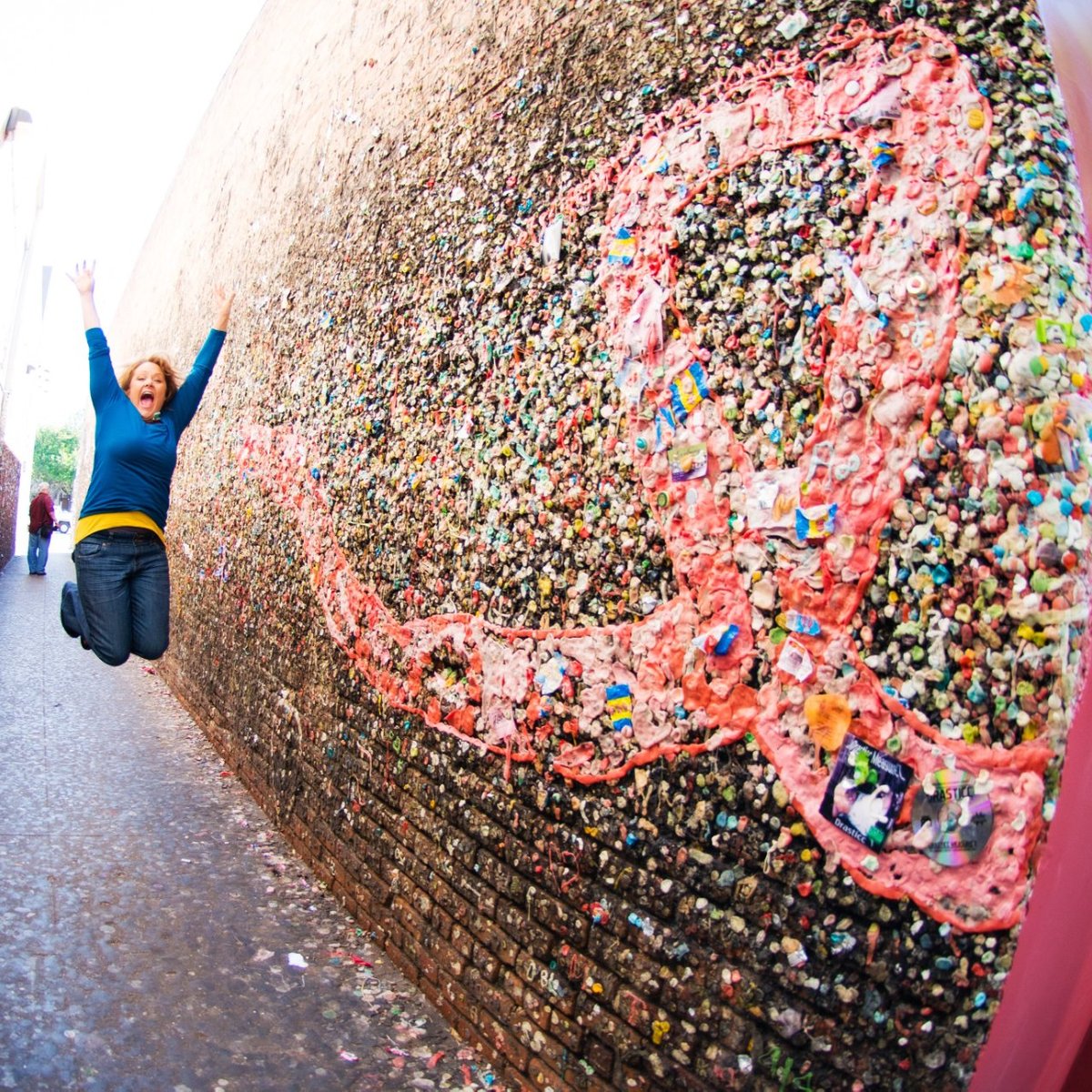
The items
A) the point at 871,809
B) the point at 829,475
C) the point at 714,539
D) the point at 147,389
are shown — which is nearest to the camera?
the point at 871,809

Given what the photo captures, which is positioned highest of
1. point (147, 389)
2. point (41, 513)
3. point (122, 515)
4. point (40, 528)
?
point (147, 389)

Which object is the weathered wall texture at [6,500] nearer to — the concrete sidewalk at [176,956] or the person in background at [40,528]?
the person in background at [40,528]

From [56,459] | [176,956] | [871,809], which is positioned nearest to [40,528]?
[176,956]

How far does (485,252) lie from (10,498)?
64.9ft

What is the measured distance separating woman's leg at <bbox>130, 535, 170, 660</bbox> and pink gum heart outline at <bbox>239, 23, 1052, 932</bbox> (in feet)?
7.45

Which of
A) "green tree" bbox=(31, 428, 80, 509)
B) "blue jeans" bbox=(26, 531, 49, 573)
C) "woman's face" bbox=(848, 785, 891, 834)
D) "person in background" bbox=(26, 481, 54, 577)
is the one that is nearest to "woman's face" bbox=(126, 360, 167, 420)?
"woman's face" bbox=(848, 785, 891, 834)

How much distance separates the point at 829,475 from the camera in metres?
1.72

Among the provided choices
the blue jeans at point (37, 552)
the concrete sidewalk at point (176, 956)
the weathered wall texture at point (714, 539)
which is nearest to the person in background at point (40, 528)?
the blue jeans at point (37, 552)

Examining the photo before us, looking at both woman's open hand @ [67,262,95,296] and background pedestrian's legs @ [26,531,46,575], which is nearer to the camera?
woman's open hand @ [67,262,95,296]

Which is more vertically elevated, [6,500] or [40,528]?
[6,500]

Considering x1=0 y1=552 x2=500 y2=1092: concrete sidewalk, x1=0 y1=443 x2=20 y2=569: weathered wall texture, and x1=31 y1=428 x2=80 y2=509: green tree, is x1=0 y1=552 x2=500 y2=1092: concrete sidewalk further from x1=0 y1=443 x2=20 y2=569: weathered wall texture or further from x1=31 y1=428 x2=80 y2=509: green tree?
x1=31 y1=428 x2=80 y2=509: green tree

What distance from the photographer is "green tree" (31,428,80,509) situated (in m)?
56.6

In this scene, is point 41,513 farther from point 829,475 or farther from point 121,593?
point 829,475

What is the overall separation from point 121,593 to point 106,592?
0.21ft
